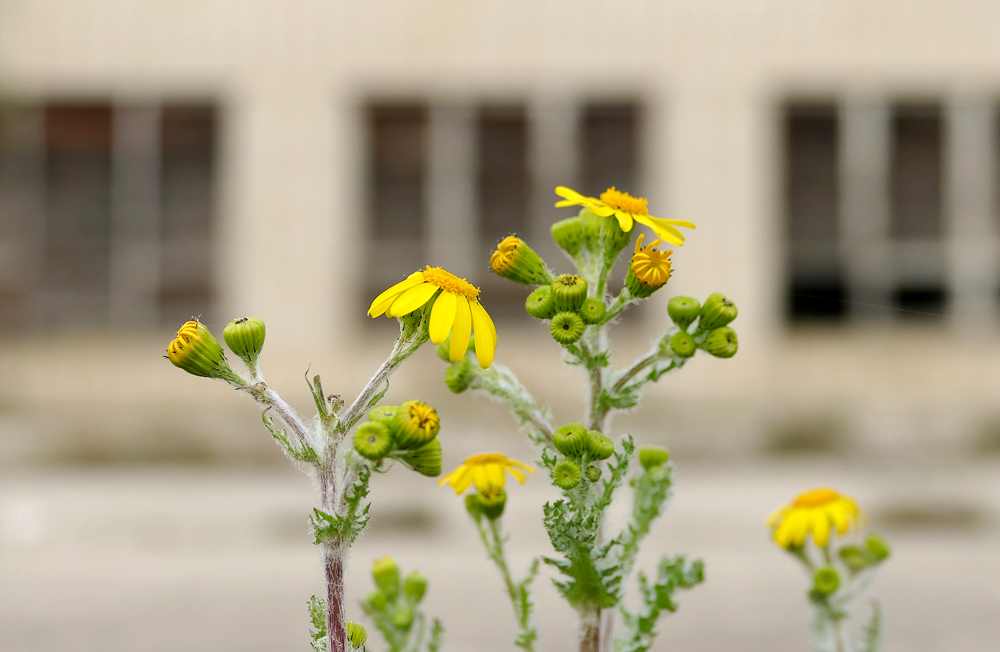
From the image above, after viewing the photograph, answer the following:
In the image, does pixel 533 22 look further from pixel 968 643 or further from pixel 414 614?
pixel 414 614

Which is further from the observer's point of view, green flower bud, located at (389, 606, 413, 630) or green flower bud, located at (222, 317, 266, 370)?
green flower bud, located at (389, 606, 413, 630)

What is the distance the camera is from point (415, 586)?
107 centimetres

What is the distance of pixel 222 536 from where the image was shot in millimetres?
5738

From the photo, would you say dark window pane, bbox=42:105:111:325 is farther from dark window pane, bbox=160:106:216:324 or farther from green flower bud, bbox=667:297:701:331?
green flower bud, bbox=667:297:701:331

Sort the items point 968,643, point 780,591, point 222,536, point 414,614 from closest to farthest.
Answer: point 414,614 < point 968,643 < point 780,591 < point 222,536

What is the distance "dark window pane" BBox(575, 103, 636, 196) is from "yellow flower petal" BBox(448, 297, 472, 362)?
8.52 meters

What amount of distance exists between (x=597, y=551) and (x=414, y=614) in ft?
1.14

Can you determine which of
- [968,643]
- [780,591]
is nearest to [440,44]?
[780,591]

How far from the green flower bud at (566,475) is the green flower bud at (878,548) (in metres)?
0.52

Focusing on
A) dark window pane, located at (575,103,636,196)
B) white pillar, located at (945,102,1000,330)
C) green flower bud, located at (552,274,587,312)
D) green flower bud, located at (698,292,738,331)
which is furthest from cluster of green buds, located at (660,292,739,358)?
white pillar, located at (945,102,1000,330)

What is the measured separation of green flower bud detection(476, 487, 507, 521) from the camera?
93 cm

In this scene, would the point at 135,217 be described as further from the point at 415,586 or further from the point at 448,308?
the point at 448,308

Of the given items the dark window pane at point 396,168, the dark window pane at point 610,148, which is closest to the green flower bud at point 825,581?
the dark window pane at point 610,148

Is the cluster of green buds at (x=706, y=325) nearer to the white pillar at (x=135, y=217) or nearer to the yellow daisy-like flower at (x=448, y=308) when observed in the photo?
the yellow daisy-like flower at (x=448, y=308)
